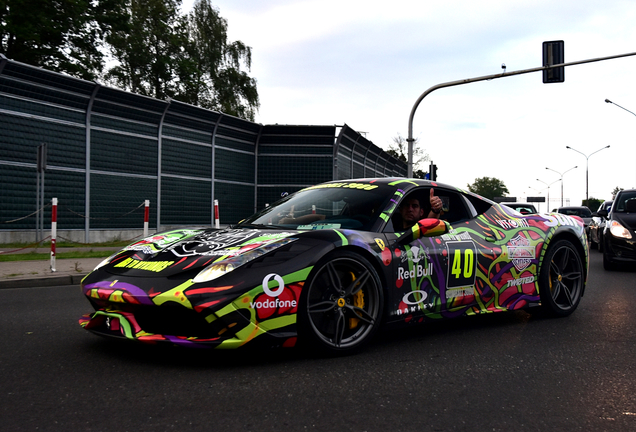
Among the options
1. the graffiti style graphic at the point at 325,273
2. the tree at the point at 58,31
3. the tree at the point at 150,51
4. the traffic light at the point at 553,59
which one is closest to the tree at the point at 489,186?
the tree at the point at 150,51

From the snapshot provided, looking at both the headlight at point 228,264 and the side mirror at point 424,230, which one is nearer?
the headlight at point 228,264

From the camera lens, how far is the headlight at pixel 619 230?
1093cm

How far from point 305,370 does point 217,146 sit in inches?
779

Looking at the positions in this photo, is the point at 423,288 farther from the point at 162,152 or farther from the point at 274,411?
the point at 162,152

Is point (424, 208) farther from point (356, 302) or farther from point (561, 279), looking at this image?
point (561, 279)

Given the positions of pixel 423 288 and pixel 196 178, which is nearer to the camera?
Result: pixel 423 288

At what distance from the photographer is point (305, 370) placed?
12.1 ft

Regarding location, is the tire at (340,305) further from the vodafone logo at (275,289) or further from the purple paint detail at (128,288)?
the purple paint detail at (128,288)

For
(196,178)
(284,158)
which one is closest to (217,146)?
(196,178)

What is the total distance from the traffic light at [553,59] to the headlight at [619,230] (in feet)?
22.6

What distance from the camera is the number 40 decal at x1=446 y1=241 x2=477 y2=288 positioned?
4750 mm

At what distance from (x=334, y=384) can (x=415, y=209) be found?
6.52 feet

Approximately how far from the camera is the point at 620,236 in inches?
434

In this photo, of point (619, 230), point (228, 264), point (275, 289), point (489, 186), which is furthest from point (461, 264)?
point (489, 186)
